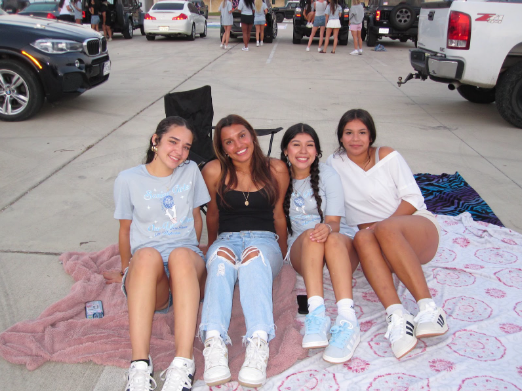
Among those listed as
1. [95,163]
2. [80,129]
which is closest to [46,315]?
[95,163]

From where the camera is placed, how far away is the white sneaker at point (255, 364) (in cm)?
209

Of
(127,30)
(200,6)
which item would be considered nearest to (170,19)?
(127,30)

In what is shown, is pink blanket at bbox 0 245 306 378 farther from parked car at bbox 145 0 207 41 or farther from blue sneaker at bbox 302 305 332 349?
parked car at bbox 145 0 207 41

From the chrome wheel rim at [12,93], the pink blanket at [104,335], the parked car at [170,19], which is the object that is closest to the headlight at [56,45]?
the chrome wheel rim at [12,93]

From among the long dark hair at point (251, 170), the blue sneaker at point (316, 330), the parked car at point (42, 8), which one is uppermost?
the parked car at point (42, 8)

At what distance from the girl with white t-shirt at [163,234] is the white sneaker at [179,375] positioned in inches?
2.1

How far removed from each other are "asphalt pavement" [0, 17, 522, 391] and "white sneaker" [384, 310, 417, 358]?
4.25 feet

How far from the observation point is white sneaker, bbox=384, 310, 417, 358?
2.27 meters

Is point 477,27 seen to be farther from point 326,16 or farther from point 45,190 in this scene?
point 326,16

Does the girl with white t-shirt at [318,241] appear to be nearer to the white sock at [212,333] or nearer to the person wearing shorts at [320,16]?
the white sock at [212,333]

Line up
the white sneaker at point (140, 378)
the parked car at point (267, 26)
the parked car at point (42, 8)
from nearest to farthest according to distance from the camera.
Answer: the white sneaker at point (140, 378) → the parked car at point (267, 26) → the parked car at point (42, 8)

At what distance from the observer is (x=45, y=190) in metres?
4.25

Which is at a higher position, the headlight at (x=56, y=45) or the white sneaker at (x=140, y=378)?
the headlight at (x=56, y=45)

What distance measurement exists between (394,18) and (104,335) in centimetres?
1385
